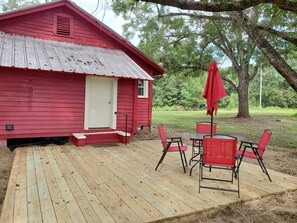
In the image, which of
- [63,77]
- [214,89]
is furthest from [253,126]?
[63,77]

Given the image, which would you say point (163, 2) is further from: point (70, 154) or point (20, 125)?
point (20, 125)

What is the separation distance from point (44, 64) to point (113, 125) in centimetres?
318

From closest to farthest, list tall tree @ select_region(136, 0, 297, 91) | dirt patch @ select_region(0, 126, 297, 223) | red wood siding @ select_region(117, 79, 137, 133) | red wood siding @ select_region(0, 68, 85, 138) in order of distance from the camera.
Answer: dirt patch @ select_region(0, 126, 297, 223) < tall tree @ select_region(136, 0, 297, 91) < red wood siding @ select_region(0, 68, 85, 138) < red wood siding @ select_region(117, 79, 137, 133)

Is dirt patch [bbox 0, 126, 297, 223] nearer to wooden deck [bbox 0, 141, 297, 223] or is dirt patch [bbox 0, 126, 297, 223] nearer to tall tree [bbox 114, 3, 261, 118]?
wooden deck [bbox 0, 141, 297, 223]

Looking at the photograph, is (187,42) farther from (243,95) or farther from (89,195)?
(89,195)

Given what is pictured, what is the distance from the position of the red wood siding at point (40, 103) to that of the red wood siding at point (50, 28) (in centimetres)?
175

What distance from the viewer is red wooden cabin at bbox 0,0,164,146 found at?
7105 mm

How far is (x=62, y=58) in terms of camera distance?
7.52m

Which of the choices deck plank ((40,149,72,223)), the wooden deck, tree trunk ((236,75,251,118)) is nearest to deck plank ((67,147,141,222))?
the wooden deck

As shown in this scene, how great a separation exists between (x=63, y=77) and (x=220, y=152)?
5.92m

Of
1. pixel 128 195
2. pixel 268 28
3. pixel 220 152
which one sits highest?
pixel 268 28

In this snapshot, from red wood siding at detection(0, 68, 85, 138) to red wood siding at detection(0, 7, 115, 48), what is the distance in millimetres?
1754

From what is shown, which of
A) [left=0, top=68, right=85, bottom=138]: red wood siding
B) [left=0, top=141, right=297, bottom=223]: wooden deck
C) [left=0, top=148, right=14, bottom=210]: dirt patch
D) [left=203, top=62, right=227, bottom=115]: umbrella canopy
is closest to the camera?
[left=0, top=141, right=297, bottom=223]: wooden deck

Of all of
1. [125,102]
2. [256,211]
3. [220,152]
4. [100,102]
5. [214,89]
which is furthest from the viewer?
[125,102]
